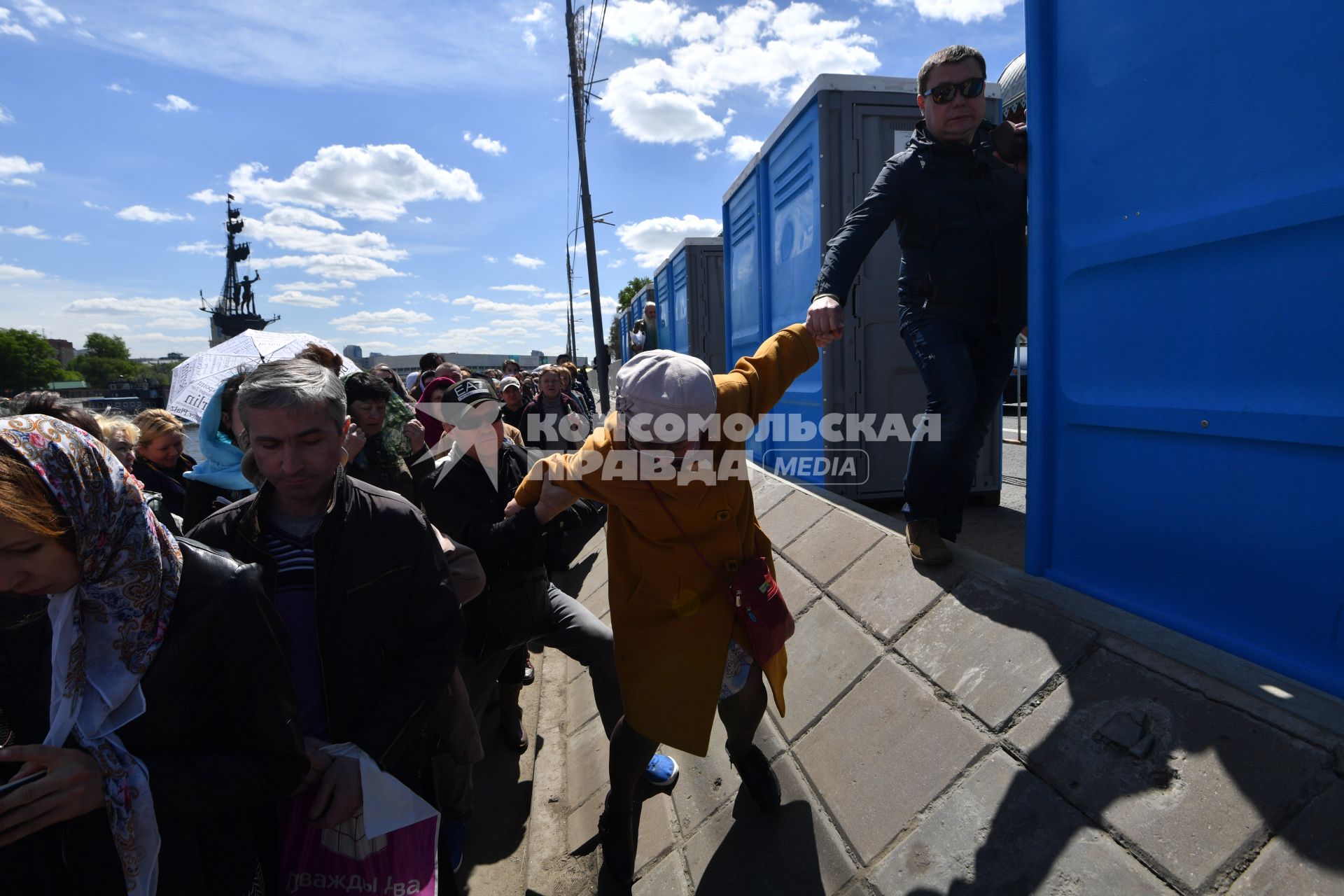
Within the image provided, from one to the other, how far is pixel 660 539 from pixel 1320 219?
6.05 feet

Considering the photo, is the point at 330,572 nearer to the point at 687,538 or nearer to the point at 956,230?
the point at 687,538

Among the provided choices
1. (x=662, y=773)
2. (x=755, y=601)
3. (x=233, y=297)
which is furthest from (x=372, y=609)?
(x=233, y=297)

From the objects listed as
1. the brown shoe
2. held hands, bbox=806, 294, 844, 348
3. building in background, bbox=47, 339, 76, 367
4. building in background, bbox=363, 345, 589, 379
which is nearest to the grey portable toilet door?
the brown shoe

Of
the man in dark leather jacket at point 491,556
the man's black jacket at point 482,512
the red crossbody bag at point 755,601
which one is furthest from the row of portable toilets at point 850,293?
the red crossbody bag at point 755,601

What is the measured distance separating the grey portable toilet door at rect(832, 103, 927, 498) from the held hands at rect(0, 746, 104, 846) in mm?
4107

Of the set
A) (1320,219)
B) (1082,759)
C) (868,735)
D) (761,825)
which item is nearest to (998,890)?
(1082,759)

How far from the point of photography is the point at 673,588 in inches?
86.2

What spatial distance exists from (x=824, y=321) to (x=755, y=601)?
3.77 feet

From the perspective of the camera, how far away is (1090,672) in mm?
2043

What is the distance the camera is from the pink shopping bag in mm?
1557

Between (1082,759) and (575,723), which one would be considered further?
(575,723)

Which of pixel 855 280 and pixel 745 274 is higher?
pixel 745 274

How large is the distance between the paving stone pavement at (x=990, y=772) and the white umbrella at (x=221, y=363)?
3580mm

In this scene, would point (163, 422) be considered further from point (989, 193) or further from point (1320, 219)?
point (1320, 219)
